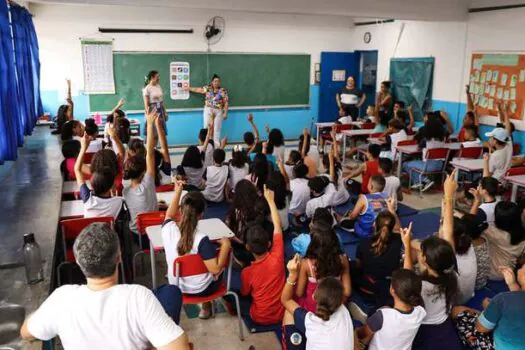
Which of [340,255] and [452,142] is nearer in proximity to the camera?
[340,255]

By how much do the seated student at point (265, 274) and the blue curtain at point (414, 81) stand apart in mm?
7051

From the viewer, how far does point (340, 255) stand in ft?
10.5

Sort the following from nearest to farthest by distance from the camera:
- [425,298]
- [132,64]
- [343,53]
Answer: [425,298]
[132,64]
[343,53]

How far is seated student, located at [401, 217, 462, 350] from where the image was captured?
2.73 meters

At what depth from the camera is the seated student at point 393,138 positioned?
7.64 metres

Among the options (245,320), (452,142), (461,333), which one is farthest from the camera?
(452,142)

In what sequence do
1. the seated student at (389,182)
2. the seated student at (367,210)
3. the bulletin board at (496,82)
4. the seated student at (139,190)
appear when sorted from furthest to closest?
the bulletin board at (496,82) < the seated student at (389,182) < the seated student at (367,210) < the seated student at (139,190)

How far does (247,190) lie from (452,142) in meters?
4.86

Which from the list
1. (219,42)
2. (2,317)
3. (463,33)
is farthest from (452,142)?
(2,317)

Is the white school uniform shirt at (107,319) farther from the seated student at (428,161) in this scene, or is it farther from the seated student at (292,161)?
the seated student at (428,161)

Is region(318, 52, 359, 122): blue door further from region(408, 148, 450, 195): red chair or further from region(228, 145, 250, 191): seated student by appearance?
region(228, 145, 250, 191): seated student

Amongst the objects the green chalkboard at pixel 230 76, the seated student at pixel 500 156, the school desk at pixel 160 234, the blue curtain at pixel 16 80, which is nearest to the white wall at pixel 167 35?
the green chalkboard at pixel 230 76

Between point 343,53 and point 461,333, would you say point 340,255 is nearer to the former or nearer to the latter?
point 461,333

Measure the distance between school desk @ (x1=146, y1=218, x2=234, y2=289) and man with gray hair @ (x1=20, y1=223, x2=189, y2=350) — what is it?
1.72m
